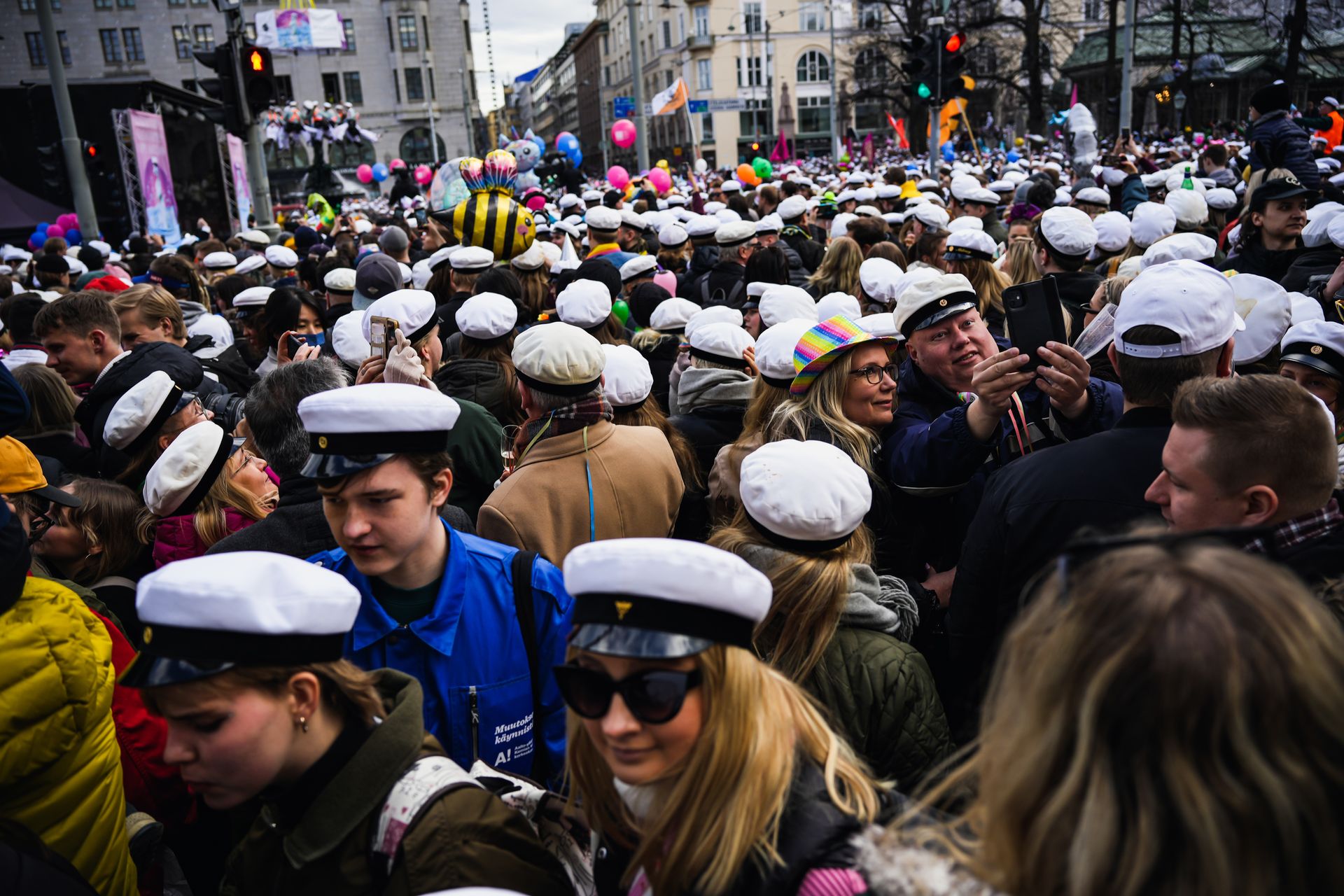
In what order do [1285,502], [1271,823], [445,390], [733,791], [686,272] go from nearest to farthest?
1. [1271,823]
2. [733,791]
3. [1285,502]
4. [445,390]
5. [686,272]

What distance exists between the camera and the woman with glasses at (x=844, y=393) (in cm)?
344

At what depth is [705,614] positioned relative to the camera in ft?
5.46

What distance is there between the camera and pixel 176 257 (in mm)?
8344

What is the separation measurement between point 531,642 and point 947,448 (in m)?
1.53

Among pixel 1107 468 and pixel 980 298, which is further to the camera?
pixel 980 298

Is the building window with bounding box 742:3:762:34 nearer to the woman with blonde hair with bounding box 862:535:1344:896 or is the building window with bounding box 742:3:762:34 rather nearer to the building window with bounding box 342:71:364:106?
the building window with bounding box 342:71:364:106

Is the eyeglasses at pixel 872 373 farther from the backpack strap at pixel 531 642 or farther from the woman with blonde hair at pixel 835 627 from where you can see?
the backpack strap at pixel 531 642

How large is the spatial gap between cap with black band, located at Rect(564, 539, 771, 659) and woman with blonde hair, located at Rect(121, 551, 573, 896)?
45cm

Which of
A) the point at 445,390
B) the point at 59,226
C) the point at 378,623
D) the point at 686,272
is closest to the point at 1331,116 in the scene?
the point at 686,272

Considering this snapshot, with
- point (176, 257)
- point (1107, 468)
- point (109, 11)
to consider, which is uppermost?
point (109, 11)

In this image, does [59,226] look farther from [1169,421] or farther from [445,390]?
[1169,421]

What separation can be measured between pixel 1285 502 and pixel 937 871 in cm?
134

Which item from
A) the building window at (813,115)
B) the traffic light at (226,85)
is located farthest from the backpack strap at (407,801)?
the building window at (813,115)

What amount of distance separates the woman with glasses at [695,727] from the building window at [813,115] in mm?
79410
